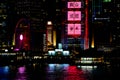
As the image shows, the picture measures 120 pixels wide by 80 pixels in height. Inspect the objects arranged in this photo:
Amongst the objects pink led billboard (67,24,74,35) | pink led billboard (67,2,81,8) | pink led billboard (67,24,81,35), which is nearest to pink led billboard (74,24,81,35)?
pink led billboard (67,24,81,35)

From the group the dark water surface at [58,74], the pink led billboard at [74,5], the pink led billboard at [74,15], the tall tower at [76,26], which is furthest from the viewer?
the pink led billboard at [74,5]

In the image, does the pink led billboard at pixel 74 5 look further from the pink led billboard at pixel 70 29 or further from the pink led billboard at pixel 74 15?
the pink led billboard at pixel 70 29

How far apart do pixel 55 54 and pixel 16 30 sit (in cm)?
2137

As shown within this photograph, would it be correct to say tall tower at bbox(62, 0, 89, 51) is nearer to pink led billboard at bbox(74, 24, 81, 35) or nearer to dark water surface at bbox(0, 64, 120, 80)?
pink led billboard at bbox(74, 24, 81, 35)

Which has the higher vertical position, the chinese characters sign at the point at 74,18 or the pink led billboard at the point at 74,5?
the pink led billboard at the point at 74,5

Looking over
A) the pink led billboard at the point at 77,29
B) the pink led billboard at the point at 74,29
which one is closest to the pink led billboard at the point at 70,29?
the pink led billboard at the point at 74,29

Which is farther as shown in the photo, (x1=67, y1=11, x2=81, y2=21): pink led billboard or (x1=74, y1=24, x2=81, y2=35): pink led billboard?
(x1=74, y1=24, x2=81, y2=35): pink led billboard

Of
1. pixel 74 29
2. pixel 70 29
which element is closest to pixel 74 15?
pixel 70 29

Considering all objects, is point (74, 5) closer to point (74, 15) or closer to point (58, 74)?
point (74, 15)

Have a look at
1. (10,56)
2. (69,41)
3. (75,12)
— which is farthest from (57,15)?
(10,56)

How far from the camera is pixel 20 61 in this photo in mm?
118062

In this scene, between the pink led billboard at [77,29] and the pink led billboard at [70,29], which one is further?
the pink led billboard at [77,29]

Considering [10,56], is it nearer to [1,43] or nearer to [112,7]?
[1,43]

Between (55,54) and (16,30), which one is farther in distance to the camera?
(16,30)
